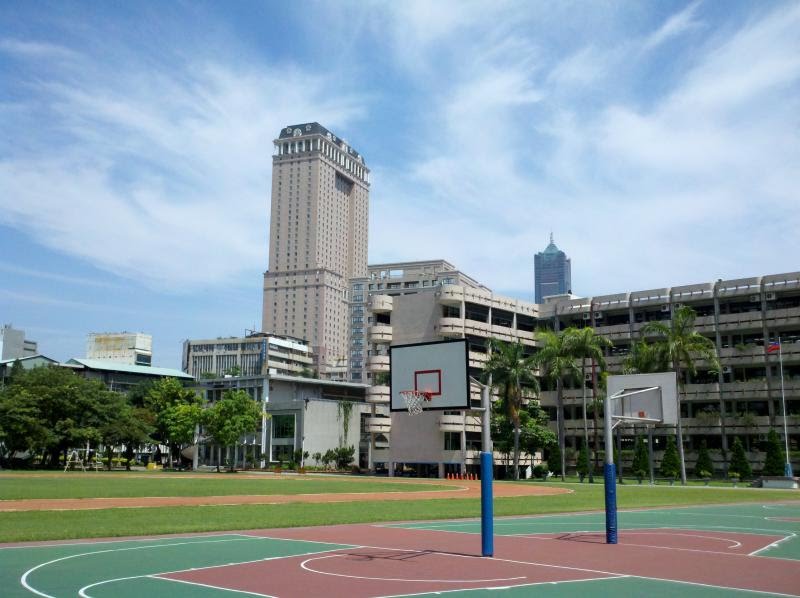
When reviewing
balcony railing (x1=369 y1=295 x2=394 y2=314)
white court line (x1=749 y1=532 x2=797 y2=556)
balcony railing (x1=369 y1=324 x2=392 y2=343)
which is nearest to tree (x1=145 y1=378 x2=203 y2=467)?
balcony railing (x1=369 y1=324 x2=392 y2=343)

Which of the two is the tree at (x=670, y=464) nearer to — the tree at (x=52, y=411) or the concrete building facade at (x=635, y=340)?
the concrete building facade at (x=635, y=340)

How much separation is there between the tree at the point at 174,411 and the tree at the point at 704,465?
175 feet

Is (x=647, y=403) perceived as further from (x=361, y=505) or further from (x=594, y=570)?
(x=361, y=505)

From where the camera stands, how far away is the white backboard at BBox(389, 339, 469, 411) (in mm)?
20281

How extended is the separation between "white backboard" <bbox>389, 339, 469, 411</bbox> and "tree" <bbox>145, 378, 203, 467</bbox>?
70.4 metres

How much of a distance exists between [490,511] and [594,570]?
117 inches

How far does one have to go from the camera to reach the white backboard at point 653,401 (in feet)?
85.4

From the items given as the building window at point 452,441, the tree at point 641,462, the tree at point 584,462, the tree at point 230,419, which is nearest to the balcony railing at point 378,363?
the building window at point 452,441

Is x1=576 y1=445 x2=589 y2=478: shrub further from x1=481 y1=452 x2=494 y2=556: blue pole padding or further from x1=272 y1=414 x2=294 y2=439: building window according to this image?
x1=481 y1=452 x2=494 y2=556: blue pole padding

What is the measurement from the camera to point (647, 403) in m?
26.6

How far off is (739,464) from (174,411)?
6276cm

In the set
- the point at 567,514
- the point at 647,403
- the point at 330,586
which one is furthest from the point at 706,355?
the point at 330,586

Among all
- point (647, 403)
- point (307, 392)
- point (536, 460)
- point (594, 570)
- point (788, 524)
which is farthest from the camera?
point (307, 392)

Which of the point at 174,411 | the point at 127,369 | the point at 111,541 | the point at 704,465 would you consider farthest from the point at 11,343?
the point at 111,541
